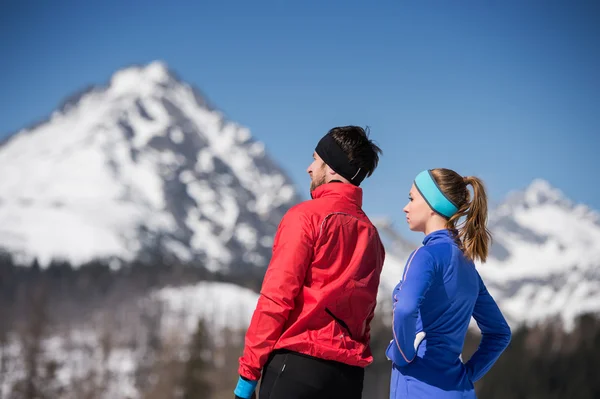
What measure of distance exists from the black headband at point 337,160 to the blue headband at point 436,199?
0.48m

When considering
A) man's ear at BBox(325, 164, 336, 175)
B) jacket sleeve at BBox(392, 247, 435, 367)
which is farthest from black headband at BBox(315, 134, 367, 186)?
jacket sleeve at BBox(392, 247, 435, 367)

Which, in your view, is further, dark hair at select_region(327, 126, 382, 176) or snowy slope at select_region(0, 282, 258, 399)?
snowy slope at select_region(0, 282, 258, 399)

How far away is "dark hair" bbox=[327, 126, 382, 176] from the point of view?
17.4ft

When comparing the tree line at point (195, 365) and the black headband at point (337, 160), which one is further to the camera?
the tree line at point (195, 365)

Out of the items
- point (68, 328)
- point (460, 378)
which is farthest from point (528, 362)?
point (68, 328)

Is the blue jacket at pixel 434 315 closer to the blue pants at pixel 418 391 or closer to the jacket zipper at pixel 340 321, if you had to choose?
the blue pants at pixel 418 391

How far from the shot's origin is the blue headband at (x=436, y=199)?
509 cm

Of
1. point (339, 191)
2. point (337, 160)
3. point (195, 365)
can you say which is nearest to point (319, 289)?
point (339, 191)

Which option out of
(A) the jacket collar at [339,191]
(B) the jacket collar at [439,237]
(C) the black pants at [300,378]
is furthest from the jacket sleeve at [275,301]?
(B) the jacket collar at [439,237]

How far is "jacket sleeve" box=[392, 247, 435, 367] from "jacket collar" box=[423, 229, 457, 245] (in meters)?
0.21

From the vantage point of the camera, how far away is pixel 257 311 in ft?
15.5

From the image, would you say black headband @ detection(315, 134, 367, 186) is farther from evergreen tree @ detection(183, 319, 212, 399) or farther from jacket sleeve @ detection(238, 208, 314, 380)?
evergreen tree @ detection(183, 319, 212, 399)

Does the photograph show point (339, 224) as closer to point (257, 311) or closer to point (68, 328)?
point (257, 311)

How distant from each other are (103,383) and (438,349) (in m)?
125
